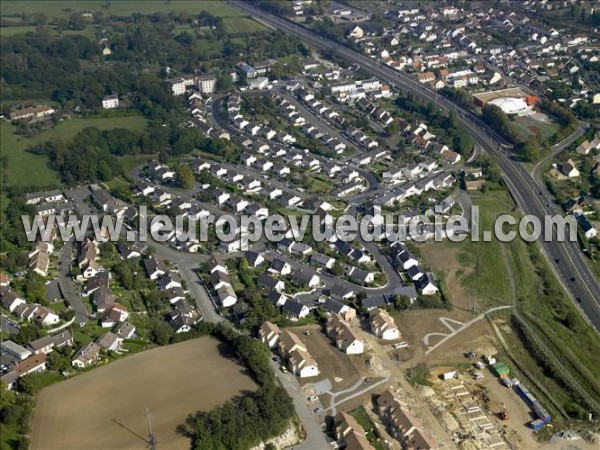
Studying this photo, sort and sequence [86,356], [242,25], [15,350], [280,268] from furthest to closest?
[242,25] → [280,268] → [15,350] → [86,356]

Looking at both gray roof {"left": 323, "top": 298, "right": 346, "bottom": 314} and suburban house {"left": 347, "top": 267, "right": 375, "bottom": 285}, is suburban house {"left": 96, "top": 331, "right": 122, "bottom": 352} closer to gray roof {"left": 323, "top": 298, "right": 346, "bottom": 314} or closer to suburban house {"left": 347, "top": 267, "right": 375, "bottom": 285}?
gray roof {"left": 323, "top": 298, "right": 346, "bottom": 314}

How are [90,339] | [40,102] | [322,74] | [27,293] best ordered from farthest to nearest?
[322,74] → [40,102] → [27,293] → [90,339]

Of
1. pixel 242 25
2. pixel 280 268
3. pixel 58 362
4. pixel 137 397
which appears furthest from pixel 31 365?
pixel 242 25

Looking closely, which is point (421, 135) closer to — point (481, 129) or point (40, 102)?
point (481, 129)

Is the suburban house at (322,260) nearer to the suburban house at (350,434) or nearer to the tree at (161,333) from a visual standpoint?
the tree at (161,333)

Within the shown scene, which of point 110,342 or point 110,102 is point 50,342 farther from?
point 110,102

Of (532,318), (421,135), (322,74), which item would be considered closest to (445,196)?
(421,135)

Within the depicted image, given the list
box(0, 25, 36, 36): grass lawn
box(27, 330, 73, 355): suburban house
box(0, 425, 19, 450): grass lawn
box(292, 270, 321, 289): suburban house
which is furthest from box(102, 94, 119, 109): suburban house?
box(0, 425, 19, 450): grass lawn
